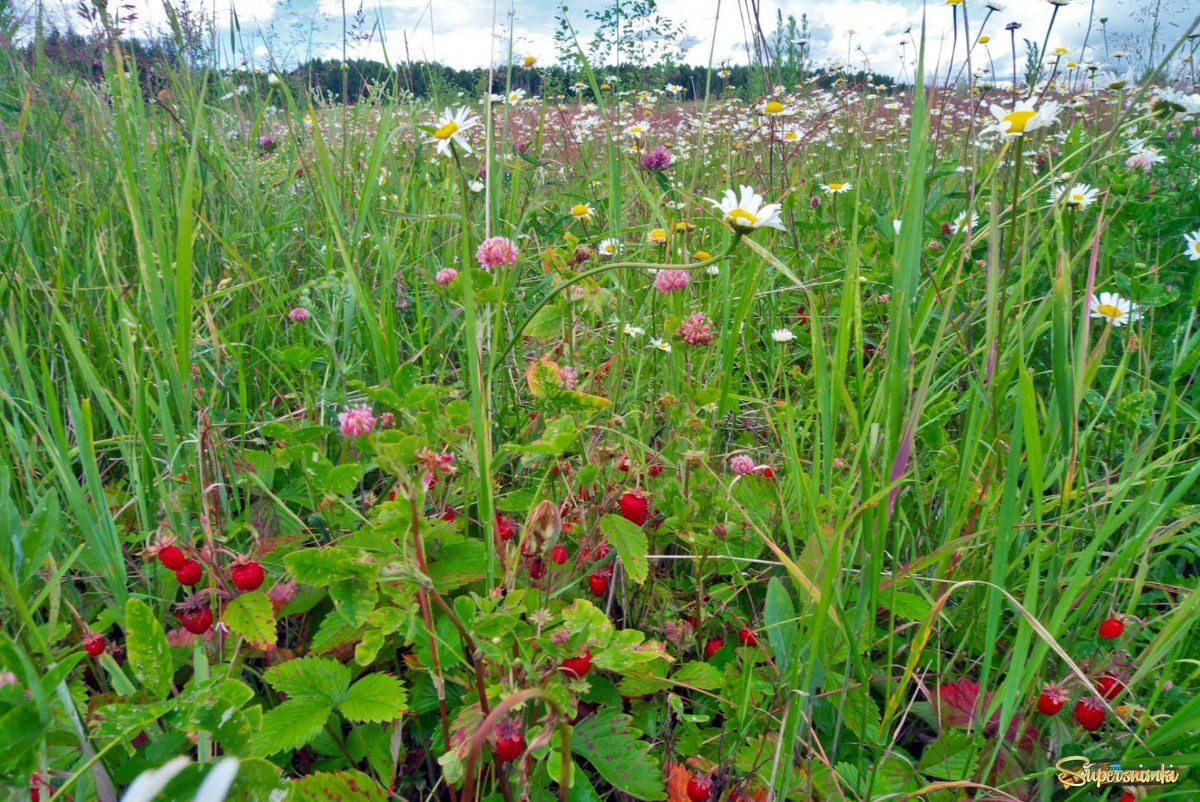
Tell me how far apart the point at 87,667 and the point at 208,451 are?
359 mm

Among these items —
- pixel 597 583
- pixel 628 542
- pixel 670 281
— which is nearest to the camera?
pixel 628 542

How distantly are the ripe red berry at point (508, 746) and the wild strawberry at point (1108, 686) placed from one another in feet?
2.42

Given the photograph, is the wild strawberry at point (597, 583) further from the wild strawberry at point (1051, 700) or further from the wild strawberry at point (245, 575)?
the wild strawberry at point (1051, 700)

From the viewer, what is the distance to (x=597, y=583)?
1.13 meters

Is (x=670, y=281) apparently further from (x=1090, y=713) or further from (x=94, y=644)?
(x=94, y=644)

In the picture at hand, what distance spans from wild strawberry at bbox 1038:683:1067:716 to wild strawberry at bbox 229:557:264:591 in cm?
99

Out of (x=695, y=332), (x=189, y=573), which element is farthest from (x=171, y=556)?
(x=695, y=332)

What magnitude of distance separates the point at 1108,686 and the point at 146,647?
3.67ft

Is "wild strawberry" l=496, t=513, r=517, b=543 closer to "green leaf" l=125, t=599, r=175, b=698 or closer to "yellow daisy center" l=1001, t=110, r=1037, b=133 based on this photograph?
"green leaf" l=125, t=599, r=175, b=698

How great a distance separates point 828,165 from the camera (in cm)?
411

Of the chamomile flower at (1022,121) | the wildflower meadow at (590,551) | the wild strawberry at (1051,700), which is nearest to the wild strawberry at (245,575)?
the wildflower meadow at (590,551)

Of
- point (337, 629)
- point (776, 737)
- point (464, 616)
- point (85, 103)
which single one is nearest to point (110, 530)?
point (337, 629)

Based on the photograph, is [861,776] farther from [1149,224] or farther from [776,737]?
[1149,224]

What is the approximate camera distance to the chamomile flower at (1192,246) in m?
1.88
